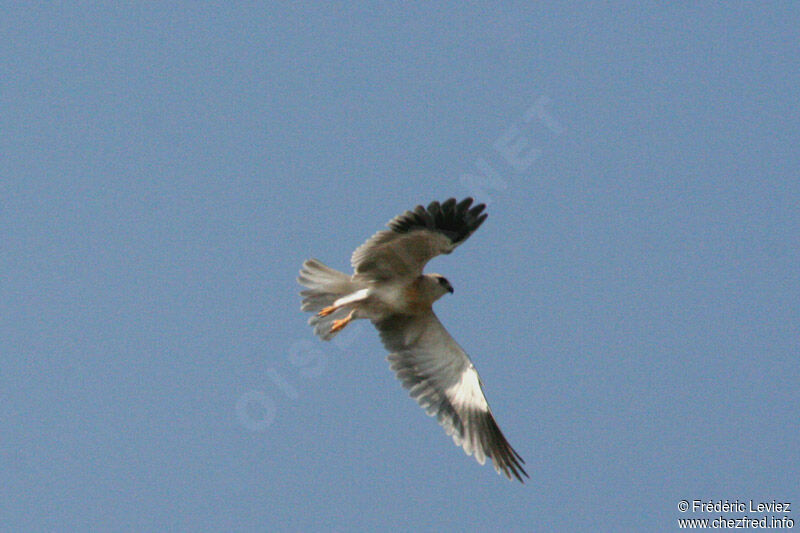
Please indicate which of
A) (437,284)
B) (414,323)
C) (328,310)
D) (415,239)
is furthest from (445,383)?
(415,239)

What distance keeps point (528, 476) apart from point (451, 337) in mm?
1601

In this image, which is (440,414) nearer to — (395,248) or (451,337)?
(451,337)

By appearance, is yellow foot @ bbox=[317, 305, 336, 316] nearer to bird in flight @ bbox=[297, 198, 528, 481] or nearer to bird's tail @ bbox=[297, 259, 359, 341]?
bird in flight @ bbox=[297, 198, 528, 481]

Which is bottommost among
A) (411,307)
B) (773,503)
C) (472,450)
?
(773,503)

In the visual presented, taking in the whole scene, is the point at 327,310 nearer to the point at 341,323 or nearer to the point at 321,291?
the point at 341,323

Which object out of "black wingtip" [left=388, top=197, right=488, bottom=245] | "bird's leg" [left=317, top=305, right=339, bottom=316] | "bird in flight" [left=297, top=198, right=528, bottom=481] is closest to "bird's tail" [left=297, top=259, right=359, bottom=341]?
"bird in flight" [left=297, top=198, right=528, bottom=481]

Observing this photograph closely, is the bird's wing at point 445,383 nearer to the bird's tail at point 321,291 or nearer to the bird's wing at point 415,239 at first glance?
the bird's tail at point 321,291

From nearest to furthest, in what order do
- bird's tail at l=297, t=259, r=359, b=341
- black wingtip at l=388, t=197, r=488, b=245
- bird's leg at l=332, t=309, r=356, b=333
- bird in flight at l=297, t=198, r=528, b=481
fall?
black wingtip at l=388, t=197, r=488, b=245, bird in flight at l=297, t=198, r=528, b=481, bird's leg at l=332, t=309, r=356, b=333, bird's tail at l=297, t=259, r=359, b=341

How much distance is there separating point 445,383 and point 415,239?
1.83 m

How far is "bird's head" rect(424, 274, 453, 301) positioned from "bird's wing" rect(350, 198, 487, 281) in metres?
0.15

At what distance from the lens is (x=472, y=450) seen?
977cm

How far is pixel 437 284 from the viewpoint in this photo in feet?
32.2

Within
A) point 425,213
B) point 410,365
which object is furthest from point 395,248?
point 410,365

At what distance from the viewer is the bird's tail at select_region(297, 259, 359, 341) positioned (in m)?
10.2
